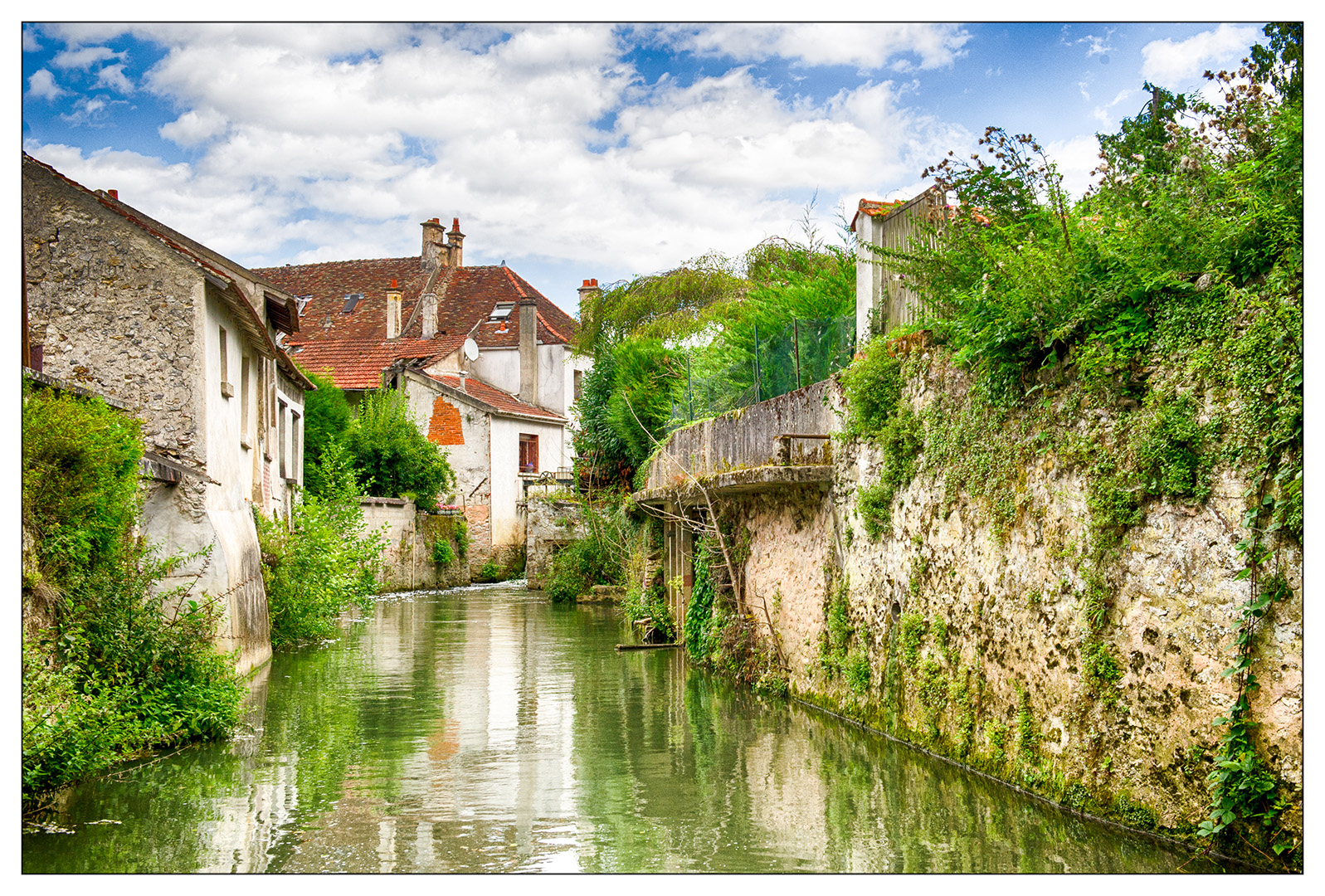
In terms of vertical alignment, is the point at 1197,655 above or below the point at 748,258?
below

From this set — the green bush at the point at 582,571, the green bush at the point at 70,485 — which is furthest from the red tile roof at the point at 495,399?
the green bush at the point at 70,485

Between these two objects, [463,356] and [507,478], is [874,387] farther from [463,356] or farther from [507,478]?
[463,356]

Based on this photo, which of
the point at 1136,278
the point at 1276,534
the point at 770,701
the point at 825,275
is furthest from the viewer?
the point at 825,275

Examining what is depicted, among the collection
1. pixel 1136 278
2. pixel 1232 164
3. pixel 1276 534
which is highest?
pixel 1232 164

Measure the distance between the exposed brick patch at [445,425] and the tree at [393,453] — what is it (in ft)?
4.15

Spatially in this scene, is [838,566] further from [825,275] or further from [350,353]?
[350,353]

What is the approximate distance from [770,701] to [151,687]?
6.14m

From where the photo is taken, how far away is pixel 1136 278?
650 centimetres

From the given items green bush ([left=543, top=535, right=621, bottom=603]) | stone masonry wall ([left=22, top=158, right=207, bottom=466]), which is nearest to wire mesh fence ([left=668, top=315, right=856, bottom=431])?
stone masonry wall ([left=22, top=158, right=207, bottom=466])

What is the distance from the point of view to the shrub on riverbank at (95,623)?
7523 mm

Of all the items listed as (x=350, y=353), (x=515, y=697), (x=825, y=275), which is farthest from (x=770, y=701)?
(x=350, y=353)

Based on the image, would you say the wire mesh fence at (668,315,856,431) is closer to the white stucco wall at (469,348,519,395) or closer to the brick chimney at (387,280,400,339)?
the white stucco wall at (469,348,519,395)

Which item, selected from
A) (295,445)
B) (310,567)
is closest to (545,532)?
(295,445)

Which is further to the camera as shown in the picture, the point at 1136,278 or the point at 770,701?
the point at 770,701
